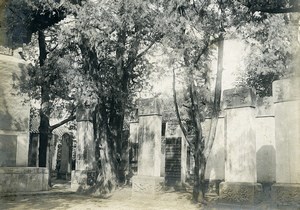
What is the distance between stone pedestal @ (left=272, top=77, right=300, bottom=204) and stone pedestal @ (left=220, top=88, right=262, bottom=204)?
1100 mm

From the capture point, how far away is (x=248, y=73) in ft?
80.6

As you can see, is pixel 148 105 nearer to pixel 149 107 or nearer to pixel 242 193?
pixel 149 107

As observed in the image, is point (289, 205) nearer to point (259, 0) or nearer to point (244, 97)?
point (244, 97)

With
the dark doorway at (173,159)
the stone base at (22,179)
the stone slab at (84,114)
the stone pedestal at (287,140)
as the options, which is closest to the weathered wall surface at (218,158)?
the stone pedestal at (287,140)

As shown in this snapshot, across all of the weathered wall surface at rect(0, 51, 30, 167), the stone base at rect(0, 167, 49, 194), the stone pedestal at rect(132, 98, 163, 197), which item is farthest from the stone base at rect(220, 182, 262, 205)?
the weathered wall surface at rect(0, 51, 30, 167)

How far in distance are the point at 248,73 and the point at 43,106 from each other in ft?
45.5

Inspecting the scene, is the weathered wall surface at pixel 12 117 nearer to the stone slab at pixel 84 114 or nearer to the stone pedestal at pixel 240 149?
the stone slab at pixel 84 114

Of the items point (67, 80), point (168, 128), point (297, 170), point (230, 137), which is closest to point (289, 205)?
point (297, 170)

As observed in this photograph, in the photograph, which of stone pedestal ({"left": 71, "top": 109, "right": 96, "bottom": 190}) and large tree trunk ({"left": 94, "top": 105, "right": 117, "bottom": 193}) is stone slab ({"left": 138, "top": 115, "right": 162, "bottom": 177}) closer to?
large tree trunk ({"left": 94, "top": 105, "right": 117, "bottom": 193})

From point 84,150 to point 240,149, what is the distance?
763 cm

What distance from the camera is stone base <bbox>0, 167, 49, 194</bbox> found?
13047 mm

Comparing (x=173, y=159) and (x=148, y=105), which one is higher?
(x=148, y=105)

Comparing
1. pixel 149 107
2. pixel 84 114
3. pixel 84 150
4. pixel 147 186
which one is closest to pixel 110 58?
pixel 84 114

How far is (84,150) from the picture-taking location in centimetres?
1686
